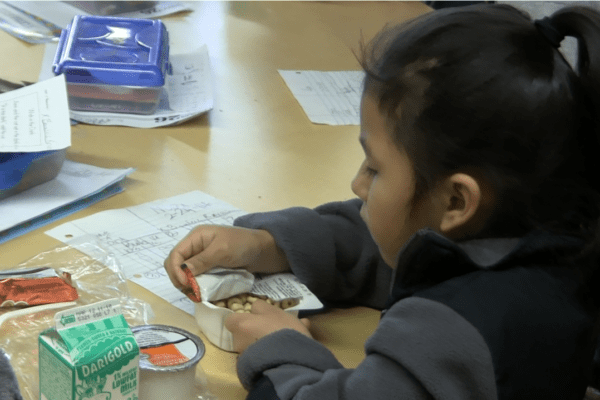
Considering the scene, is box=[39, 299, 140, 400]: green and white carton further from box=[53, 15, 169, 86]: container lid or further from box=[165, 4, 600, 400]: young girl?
box=[53, 15, 169, 86]: container lid

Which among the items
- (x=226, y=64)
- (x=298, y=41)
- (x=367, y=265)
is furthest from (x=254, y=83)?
(x=367, y=265)

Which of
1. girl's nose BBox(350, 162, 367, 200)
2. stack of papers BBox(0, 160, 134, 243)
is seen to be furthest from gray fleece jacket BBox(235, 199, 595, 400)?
stack of papers BBox(0, 160, 134, 243)

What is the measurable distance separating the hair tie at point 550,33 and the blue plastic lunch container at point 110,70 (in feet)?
2.39

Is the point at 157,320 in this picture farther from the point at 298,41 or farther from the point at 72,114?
the point at 298,41

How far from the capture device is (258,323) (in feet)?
2.38

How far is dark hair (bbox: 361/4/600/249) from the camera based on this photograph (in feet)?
1.98

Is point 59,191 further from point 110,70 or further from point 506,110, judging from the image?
point 506,110

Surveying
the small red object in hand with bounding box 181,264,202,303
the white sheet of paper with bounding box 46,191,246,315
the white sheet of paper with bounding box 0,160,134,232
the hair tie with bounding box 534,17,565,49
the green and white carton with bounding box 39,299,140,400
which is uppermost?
the hair tie with bounding box 534,17,565,49

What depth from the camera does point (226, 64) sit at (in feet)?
5.05

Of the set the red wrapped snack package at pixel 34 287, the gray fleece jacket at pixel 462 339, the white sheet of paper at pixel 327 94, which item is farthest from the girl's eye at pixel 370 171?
the white sheet of paper at pixel 327 94

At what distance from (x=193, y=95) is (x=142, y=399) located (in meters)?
0.82

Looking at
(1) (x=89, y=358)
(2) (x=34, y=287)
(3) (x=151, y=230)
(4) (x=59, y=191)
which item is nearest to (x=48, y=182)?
(4) (x=59, y=191)

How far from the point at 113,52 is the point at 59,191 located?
36cm

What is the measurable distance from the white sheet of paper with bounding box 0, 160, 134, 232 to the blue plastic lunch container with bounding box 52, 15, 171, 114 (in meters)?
0.19
